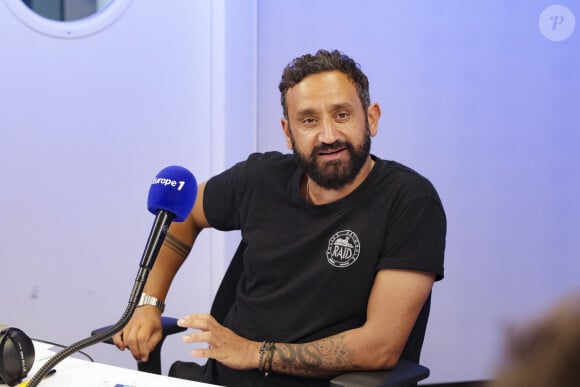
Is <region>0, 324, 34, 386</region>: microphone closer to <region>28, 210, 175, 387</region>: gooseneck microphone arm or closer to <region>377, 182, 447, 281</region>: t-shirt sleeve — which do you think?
<region>28, 210, 175, 387</region>: gooseneck microphone arm

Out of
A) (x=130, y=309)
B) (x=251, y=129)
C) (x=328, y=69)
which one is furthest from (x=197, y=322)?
(x=251, y=129)

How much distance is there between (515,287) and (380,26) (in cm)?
134

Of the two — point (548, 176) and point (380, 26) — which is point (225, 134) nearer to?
point (380, 26)

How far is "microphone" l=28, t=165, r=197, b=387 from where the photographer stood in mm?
1029

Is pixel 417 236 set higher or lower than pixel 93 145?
lower

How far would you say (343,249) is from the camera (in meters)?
1.64

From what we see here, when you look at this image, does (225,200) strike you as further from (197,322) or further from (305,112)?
(197,322)

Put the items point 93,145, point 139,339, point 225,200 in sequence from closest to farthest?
point 139,339 < point 225,200 < point 93,145

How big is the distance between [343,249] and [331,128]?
33cm

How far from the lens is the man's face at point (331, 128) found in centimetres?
172

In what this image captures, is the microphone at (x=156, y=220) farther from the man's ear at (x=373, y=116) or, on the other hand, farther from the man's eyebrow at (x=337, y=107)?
the man's ear at (x=373, y=116)

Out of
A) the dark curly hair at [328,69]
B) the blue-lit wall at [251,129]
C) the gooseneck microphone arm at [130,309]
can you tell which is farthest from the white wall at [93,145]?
the gooseneck microphone arm at [130,309]

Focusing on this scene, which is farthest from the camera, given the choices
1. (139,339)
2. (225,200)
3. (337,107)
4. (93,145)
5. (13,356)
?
(93,145)

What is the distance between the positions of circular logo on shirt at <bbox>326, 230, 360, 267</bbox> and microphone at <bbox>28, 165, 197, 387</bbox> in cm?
52
